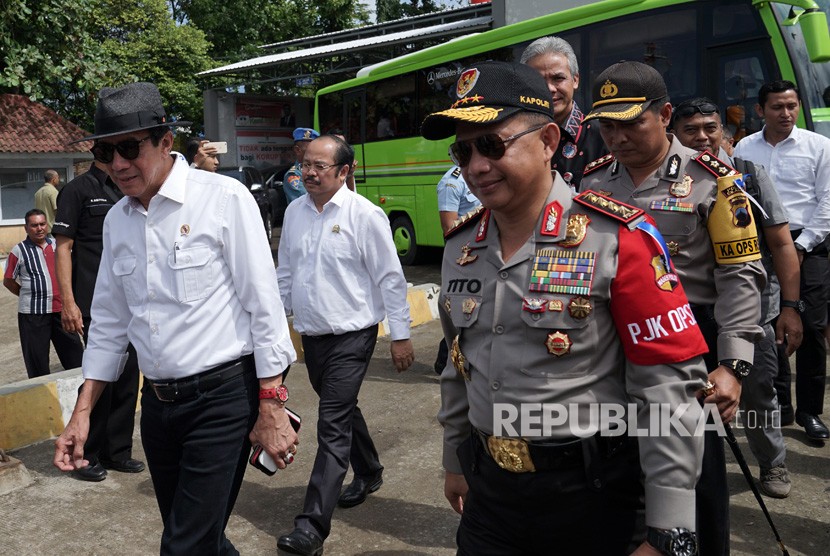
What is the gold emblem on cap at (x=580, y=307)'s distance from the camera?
188 cm

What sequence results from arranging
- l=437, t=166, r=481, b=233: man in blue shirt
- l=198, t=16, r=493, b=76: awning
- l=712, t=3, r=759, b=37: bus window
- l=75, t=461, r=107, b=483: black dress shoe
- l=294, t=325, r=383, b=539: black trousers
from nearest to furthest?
l=294, t=325, r=383, b=539: black trousers
l=75, t=461, r=107, b=483: black dress shoe
l=437, t=166, r=481, b=233: man in blue shirt
l=712, t=3, r=759, b=37: bus window
l=198, t=16, r=493, b=76: awning

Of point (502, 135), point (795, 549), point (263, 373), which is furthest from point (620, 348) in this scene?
point (795, 549)

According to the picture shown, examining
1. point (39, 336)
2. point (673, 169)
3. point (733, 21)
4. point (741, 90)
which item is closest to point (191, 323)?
point (673, 169)

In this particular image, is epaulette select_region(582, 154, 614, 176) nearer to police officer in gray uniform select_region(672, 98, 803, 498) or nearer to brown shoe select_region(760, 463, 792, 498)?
police officer in gray uniform select_region(672, 98, 803, 498)

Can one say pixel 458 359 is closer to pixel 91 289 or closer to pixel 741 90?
pixel 91 289

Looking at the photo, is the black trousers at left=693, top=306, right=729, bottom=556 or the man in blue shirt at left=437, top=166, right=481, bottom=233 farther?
the man in blue shirt at left=437, top=166, right=481, bottom=233

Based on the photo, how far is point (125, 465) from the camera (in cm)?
503

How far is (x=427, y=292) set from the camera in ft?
30.7

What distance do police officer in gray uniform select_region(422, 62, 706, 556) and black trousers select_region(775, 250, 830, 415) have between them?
3.71 m

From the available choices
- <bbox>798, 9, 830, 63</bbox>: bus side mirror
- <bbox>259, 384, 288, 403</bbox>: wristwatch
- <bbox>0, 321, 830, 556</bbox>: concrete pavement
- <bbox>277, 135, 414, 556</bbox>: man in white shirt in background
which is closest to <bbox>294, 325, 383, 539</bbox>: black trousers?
<bbox>277, 135, 414, 556</bbox>: man in white shirt in background

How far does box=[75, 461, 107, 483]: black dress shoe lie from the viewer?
15.9ft

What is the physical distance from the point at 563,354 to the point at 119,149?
1758 mm

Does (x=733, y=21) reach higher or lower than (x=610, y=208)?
higher

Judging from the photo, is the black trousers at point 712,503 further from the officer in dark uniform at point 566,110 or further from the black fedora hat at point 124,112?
the black fedora hat at point 124,112
